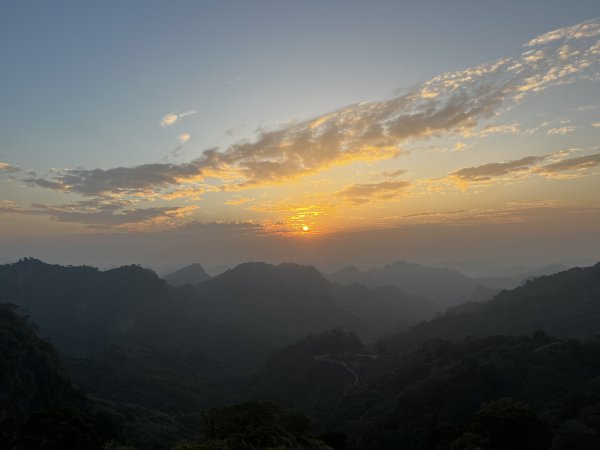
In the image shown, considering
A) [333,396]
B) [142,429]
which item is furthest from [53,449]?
[333,396]

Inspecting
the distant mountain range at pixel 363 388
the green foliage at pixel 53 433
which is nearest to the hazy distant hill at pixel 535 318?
the distant mountain range at pixel 363 388

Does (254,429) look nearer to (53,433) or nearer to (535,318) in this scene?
(53,433)

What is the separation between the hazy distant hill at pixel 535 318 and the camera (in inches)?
6255

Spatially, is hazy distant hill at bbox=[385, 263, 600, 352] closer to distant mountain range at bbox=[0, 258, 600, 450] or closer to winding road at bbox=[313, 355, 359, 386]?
distant mountain range at bbox=[0, 258, 600, 450]

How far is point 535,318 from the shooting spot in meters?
171

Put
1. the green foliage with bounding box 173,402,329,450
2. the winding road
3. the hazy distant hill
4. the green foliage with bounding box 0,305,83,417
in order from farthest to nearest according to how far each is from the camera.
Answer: the hazy distant hill < the winding road < the green foliage with bounding box 0,305,83,417 < the green foliage with bounding box 173,402,329,450

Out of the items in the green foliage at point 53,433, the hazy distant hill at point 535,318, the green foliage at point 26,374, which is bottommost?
the hazy distant hill at point 535,318

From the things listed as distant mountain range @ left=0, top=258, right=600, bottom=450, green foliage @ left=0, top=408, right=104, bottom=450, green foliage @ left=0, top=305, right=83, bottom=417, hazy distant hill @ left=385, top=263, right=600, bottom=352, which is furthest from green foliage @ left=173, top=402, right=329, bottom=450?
hazy distant hill @ left=385, top=263, right=600, bottom=352

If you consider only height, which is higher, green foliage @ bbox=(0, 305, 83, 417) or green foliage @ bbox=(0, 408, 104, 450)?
green foliage @ bbox=(0, 408, 104, 450)

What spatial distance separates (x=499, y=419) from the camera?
43.7 metres

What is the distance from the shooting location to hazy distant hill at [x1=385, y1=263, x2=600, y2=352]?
159m

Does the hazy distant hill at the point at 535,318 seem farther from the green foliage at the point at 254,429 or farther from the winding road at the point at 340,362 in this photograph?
the green foliage at the point at 254,429

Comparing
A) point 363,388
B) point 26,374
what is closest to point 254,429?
point 26,374

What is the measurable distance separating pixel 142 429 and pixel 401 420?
5343 cm
